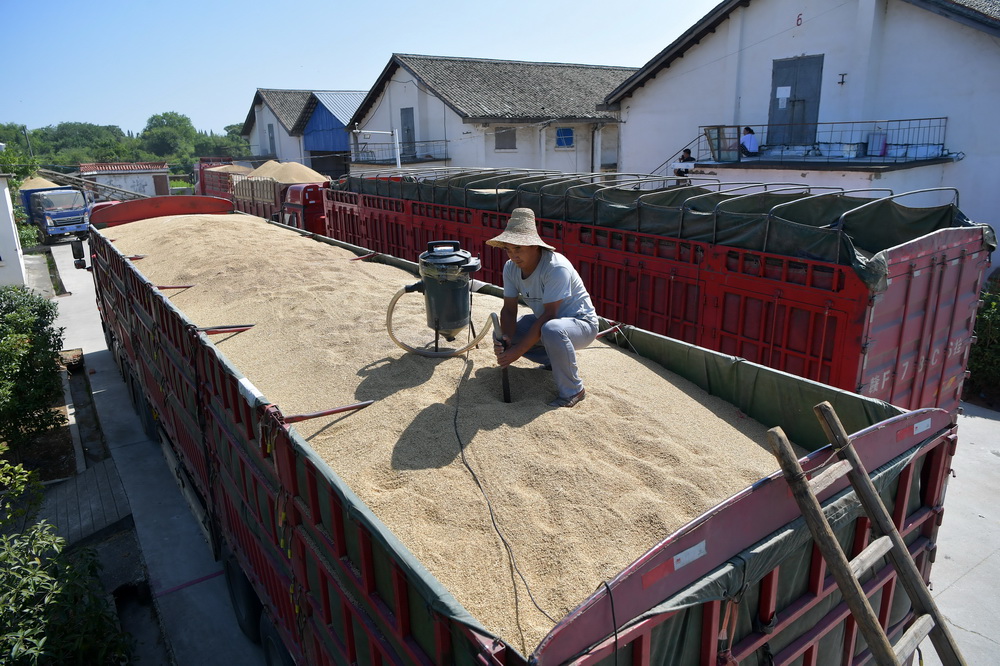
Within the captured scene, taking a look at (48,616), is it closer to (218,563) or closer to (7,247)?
(218,563)

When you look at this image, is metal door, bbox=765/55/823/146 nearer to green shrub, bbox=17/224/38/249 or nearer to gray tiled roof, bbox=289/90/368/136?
gray tiled roof, bbox=289/90/368/136

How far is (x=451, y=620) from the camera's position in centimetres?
221

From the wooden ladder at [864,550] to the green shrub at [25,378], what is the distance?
27.7ft

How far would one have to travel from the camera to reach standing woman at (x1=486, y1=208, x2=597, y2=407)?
4188 millimetres

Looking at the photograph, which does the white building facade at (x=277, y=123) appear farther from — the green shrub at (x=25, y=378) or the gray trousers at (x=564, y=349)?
the gray trousers at (x=564, y=349)

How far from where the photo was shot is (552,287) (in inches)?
175

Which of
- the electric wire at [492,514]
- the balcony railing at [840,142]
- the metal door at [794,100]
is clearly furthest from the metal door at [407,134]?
the electric wire at [492,514]

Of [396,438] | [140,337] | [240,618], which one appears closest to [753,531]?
[396,438]

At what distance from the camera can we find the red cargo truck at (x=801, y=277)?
211 inches

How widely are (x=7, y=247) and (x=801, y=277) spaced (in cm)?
1962

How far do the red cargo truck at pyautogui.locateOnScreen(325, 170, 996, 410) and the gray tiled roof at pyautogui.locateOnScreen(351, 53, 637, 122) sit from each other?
17.3m

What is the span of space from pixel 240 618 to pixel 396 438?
2763 mm

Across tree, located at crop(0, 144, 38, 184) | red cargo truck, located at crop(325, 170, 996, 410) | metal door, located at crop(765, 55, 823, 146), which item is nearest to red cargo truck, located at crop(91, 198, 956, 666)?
red cargo truck, located at crop(325, 170, 996, 410)

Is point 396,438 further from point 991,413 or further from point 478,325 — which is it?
point 991,413
